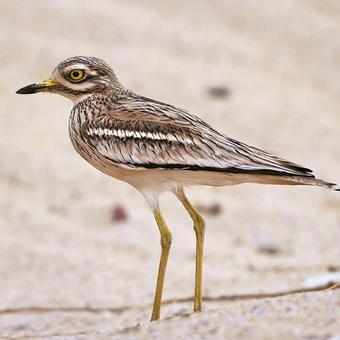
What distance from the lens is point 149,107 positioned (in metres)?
5.70

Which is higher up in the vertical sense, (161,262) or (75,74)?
(75,74)


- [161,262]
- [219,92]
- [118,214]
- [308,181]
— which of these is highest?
[219,92]

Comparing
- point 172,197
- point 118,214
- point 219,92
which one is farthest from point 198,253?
point 219,92

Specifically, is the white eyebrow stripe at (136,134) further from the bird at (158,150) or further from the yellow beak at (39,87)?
the yellow beak at (39,87)

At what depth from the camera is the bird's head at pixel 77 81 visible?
19.5 ft

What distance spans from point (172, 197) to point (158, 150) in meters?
3.88

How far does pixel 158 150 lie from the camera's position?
18.0 feet

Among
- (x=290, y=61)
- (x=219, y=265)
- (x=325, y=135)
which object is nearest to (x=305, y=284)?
(x=219, y=265)

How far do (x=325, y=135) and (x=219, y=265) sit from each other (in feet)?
8.82

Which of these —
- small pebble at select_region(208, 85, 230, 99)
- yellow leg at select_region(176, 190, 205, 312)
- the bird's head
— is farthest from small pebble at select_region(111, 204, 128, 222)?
yellow leg at select_region(176, 190, 205, 312)

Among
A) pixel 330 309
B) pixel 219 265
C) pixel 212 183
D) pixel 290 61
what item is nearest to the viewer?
pixel 330 309

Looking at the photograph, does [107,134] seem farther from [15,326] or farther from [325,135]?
[325,135]

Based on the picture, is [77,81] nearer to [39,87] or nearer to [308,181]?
[39,87]

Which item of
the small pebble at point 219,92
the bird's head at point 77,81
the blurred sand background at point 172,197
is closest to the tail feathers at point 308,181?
the blurred sand background at point 172,197
